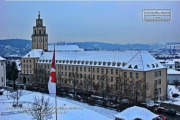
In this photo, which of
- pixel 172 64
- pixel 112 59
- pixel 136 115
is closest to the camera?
pixel 136 115

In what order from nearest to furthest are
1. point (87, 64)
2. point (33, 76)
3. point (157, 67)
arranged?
point (157, 67), point (87, 64), point (33, 76)

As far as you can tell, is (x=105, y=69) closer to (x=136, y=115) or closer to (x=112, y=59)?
(x=112, y=59)

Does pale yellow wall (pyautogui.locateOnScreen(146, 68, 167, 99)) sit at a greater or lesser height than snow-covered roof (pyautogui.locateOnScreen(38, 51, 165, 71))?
lesser

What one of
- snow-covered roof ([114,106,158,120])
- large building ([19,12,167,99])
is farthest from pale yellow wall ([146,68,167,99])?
snow-covered roof ([114,106,158,120])

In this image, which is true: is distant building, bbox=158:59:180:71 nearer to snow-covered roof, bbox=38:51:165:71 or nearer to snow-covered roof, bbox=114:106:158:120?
snow-covered roof, bbox=38:51:165:71

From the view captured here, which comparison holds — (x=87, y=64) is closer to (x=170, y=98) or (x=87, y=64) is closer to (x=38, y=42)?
(x=170, y=98)

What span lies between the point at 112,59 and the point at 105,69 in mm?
662

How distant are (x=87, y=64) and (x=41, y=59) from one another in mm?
4721

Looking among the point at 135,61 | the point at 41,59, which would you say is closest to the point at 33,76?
the point at 41,59

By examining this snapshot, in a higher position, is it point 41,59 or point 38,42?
point 38,42

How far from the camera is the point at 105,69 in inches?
587

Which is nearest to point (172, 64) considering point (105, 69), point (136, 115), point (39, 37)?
point (105, 69)

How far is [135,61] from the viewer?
1317cm

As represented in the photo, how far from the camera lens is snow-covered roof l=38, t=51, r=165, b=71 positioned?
13.0 metres
